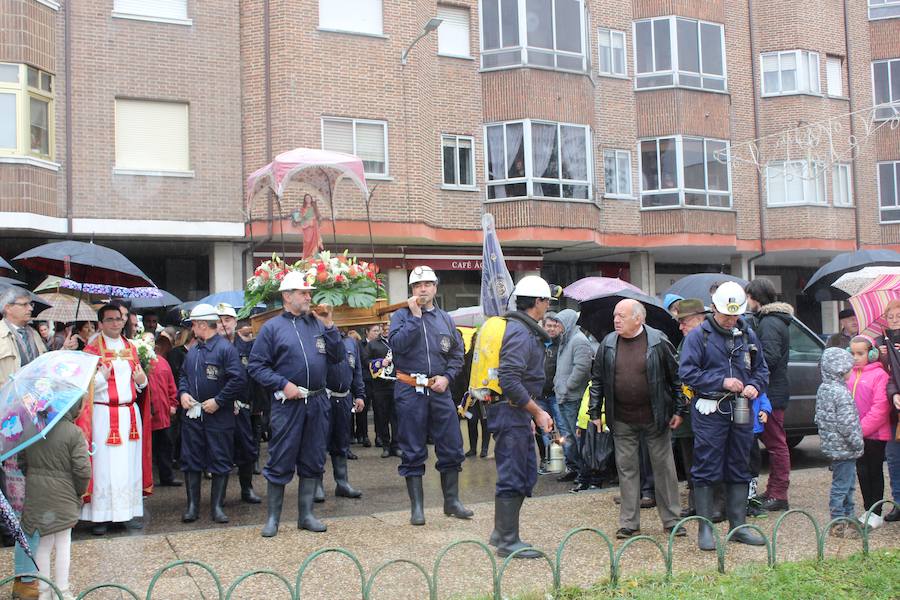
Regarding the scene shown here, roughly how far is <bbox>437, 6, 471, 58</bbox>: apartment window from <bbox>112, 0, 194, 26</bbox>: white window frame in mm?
6419

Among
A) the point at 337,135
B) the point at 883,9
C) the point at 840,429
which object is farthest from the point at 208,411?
the point at 883,9

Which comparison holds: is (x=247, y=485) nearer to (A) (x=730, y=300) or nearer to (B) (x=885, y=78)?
(A) (x=730, y=300)

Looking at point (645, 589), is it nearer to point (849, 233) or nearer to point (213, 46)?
point (213, 46)

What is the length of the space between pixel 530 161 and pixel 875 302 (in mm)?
14408

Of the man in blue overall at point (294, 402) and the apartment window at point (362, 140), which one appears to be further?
the apartment window at point (362, 140)

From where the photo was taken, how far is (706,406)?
283 inches

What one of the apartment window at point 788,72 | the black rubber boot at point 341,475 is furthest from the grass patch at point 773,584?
the apartment window at point 788,72

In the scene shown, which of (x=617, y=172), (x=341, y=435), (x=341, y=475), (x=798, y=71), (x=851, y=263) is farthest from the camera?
(x=798, y=71)

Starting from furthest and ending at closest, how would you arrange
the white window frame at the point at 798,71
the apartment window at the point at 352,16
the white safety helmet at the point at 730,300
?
1. the white window frame at the point at 798,71
2. the apartment window at the point at 352,16
3. the white safety helmet at the point at 730,300

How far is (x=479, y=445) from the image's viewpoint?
1421cm

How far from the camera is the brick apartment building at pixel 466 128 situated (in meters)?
18.1

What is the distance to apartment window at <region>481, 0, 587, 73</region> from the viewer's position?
74.6 feet

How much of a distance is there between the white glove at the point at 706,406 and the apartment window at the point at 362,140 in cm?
1382

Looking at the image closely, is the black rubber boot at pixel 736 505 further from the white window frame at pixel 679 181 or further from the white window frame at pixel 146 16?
the white window frame at pixel 679 181
